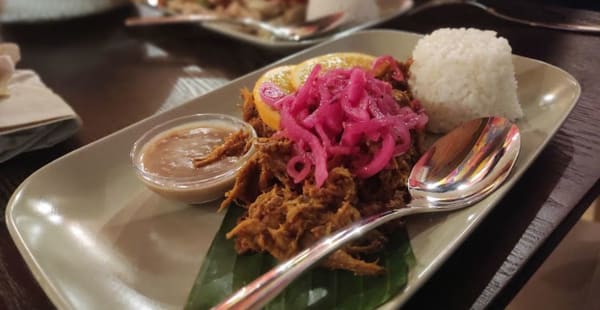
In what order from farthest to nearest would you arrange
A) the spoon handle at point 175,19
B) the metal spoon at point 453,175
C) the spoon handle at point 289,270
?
the spoon handle at point 175,19 < the metal spoon at point 453,175 < the spoon handle at point 289,270

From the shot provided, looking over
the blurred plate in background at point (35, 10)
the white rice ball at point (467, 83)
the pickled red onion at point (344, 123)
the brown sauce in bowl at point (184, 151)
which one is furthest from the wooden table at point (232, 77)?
the brown sauce in bowl at point (184, 151)

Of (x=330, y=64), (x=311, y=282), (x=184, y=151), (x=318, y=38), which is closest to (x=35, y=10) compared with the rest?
(x=318, y=38)

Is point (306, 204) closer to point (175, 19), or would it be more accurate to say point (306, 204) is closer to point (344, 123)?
point (344, 123)

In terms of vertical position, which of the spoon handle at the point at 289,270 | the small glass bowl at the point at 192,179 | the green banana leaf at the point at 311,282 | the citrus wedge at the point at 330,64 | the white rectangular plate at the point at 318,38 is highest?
the citrus wedge at the point at 330,64

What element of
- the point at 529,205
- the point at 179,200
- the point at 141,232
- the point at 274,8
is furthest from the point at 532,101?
the point at 274,8

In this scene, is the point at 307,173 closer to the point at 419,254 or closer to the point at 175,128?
the point at 419,254

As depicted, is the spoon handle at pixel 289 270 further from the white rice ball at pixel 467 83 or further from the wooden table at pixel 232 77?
the white rice ball at pixel 467 83
